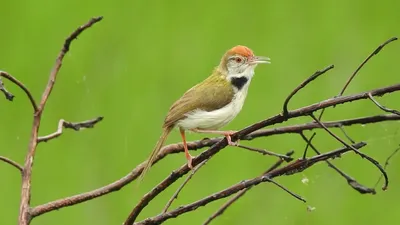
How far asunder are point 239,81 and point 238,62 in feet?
0.20

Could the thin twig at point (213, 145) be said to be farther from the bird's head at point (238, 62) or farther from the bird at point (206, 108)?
the bird's head at point (238, 62)

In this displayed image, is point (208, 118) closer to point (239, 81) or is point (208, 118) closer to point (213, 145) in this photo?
point (239, 81)

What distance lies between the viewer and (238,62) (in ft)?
7.61

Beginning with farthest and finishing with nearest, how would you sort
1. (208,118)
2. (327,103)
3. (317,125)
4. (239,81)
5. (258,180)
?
(239,81), (208,118), (317,125), (258,180), (327,103)

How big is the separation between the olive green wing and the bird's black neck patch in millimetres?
35

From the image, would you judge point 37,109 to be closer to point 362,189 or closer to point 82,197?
point 82,197

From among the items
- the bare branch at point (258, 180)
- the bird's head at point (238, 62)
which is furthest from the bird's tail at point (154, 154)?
the bird's head at point (238, 62)

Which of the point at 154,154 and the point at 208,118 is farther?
the point at 208,118

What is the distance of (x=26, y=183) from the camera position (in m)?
1.77

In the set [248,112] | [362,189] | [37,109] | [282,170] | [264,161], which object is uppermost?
[37,109]

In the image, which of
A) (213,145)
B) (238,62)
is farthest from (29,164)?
(238,62)

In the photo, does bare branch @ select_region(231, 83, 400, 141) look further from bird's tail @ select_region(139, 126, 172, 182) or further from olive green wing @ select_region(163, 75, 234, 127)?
olive green wing @ select_region(163, 75, 234, 127)

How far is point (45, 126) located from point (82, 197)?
246 centimetres

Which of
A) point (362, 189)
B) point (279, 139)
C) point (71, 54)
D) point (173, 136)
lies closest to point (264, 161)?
point (279, 139)
